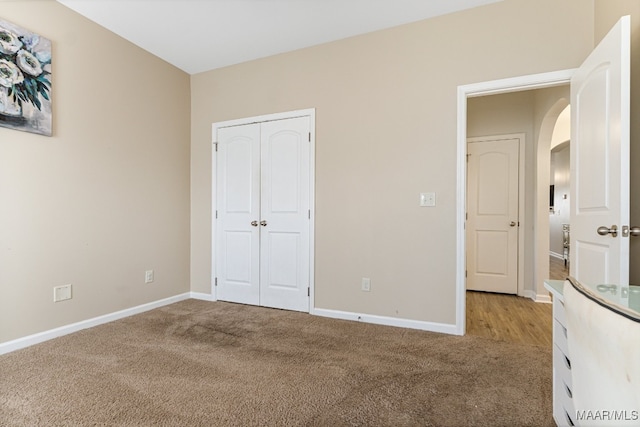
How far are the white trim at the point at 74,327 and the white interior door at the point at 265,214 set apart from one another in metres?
0.70

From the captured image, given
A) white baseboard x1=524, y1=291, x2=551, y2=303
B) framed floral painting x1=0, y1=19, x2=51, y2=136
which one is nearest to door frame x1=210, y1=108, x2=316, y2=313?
framed floral painting x1=0, y1=19, x2=51, y2=136

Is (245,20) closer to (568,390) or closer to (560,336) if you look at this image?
(560,336)

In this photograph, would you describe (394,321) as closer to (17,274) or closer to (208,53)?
(17,274)

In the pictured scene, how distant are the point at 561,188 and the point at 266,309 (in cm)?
787

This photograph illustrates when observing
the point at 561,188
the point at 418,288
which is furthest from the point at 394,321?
the point at 561,188

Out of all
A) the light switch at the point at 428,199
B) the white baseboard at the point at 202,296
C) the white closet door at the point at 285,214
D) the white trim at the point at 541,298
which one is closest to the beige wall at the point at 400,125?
the light switch at the point at 428,199

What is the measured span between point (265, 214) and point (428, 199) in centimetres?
169

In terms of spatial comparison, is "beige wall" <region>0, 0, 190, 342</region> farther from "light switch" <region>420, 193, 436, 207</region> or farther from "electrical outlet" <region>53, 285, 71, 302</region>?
"light switch" <region>420, 193, 436, 207</region>

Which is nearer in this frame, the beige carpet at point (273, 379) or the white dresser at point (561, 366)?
the white dresser at point (561, 366)

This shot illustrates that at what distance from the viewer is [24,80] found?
89.9 inches

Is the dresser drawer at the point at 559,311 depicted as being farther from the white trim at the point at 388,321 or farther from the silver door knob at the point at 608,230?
the white trim at the point at 388,321

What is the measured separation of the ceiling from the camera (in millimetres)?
2521

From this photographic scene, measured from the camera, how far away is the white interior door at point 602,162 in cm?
158

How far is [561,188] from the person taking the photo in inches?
298
